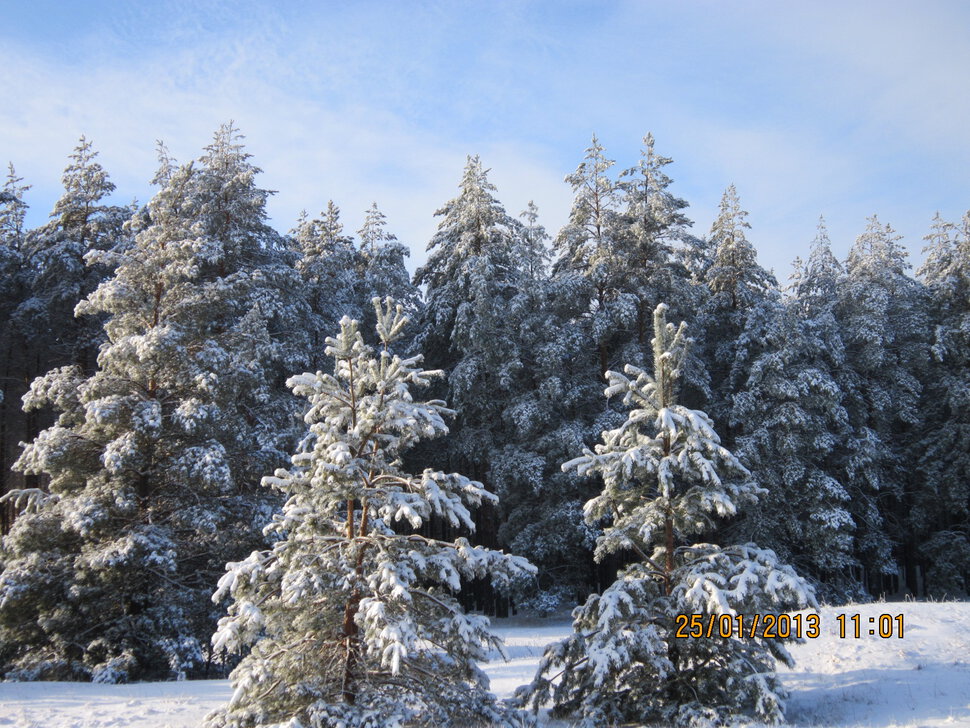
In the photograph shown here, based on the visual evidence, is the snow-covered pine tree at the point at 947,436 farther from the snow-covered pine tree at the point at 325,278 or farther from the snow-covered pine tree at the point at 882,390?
the snow-covered pine tree at the point at 325,278

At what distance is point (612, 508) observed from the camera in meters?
10.6

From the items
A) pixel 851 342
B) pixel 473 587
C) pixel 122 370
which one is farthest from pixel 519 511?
pixel 851 342

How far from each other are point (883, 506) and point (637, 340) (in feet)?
38.6

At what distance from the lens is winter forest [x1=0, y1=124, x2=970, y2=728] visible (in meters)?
8.50

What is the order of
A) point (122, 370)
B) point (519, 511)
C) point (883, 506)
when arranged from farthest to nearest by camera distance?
point (883, 506), point (519, 511), point (122, 370)

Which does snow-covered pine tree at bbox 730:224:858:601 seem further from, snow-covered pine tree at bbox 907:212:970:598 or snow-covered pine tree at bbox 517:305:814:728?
snow-covered pine tree at bbox 517:305:814:728

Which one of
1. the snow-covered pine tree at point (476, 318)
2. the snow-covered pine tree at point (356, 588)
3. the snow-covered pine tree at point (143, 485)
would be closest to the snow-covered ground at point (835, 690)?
the snow-covered pine tree at point (143, 485)

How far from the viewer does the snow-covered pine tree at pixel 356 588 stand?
8.02 m

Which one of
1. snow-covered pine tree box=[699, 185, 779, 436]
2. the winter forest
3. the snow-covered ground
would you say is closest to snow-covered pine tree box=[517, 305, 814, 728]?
the winter forest

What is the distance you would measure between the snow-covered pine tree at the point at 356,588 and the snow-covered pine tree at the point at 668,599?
5.26ft

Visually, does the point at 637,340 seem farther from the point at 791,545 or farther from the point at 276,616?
the point at 276,616

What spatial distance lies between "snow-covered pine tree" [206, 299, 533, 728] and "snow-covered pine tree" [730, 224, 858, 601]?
16.0m
